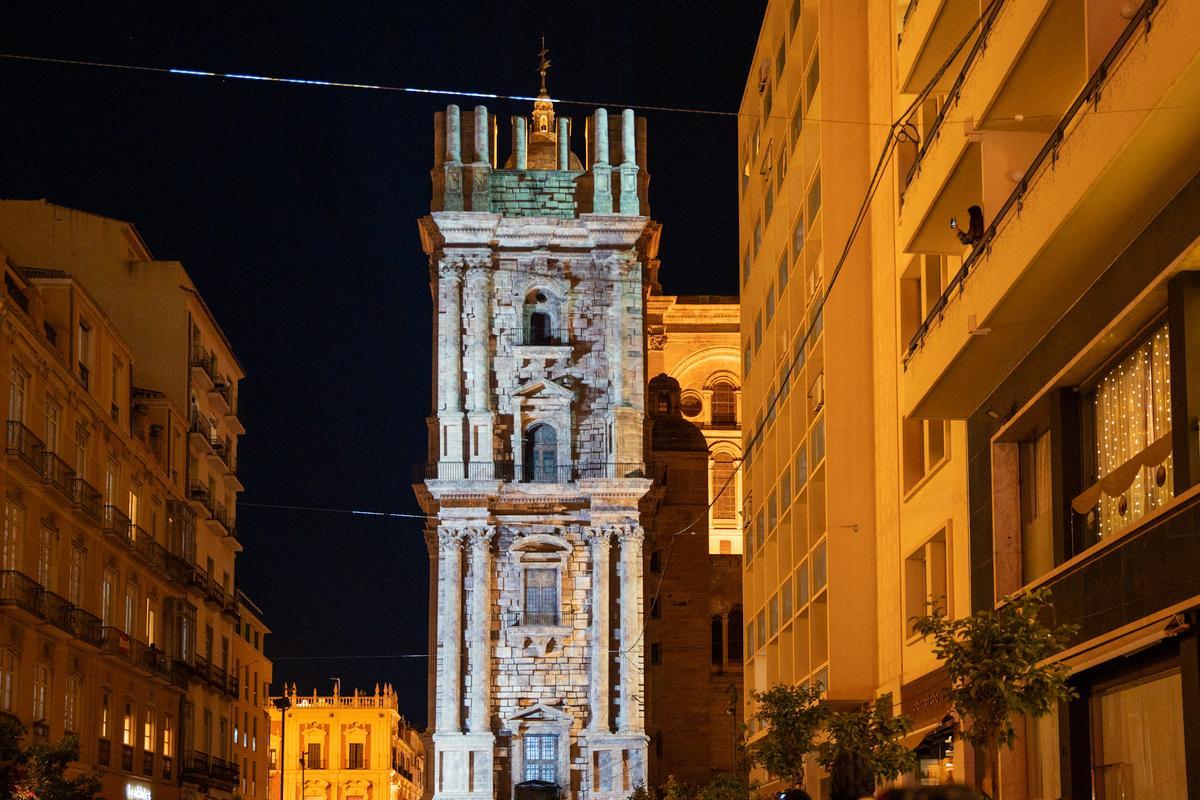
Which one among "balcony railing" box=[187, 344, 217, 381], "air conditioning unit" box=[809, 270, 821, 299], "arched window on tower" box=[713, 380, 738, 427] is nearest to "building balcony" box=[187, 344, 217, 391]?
"balcony railing" box=[187, 344, 217, 381]

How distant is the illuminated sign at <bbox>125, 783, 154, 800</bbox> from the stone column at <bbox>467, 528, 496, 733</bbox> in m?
19.0

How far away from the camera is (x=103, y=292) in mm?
48625

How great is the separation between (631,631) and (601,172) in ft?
54.3

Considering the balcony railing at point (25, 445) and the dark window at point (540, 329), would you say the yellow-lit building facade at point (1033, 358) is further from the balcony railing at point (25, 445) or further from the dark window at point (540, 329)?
the dark window at point (540, 329)

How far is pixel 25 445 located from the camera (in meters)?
32.4

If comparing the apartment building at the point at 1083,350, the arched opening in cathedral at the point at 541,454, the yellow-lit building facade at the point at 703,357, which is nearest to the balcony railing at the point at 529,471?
the arched opening in cathedral at the point at 541,454

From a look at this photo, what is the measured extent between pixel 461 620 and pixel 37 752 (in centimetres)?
3266

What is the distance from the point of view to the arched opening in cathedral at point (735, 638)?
6993 centimetres

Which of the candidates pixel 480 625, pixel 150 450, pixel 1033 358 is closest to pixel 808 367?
pixel 1033 358

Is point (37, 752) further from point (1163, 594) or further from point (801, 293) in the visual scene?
point (1163, 594)

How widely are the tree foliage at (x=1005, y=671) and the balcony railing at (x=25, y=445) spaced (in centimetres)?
2086

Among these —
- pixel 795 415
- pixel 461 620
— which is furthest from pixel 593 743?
pixel 795 415

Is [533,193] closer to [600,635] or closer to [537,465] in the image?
[537,465]

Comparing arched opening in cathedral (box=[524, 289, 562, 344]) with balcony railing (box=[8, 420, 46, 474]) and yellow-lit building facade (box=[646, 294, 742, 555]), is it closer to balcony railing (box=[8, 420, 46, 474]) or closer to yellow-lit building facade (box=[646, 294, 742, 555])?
yellow-lit building facade (box=[646, 294, 742, 555])
